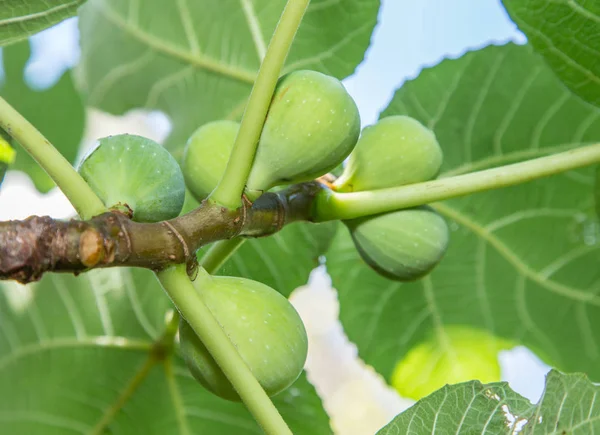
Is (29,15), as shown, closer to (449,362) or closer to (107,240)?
(107,240)

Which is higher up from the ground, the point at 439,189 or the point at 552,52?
the point at 552,52

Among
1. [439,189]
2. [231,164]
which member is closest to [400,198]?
[439,189]

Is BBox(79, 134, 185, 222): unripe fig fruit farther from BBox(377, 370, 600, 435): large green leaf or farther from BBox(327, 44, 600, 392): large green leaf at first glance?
BBox(327, 44, 600, 392): large green leaf

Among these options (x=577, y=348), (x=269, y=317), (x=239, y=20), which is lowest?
(x=269, y=317)

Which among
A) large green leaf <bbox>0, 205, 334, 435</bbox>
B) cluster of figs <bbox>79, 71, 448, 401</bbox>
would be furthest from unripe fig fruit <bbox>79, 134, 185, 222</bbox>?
large green leaf <bbox>0, 205, 334, 435</bbox>

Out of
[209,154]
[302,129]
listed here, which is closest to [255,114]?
[302,129]

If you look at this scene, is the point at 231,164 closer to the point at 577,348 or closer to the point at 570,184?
the point at 570,184
